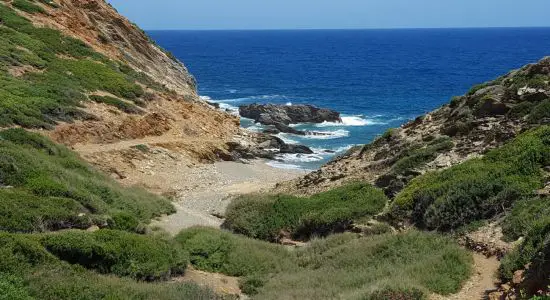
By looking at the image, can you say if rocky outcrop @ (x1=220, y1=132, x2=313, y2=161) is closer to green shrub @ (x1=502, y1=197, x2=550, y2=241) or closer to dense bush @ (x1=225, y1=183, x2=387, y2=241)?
dense bush @ (x1=225, y1=183, x2=387, y2=241)

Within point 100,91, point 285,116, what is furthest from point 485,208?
point 285,116

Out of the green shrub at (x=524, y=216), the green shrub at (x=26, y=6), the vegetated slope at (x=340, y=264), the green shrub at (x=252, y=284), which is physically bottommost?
the green shrub at (x=252, y=284)

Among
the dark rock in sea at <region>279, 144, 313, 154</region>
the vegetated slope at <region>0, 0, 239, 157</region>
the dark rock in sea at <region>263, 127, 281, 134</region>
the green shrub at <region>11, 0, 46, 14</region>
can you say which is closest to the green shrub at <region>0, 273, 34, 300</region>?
the vegetated slope at <region>0, 0, 239, 157</region>

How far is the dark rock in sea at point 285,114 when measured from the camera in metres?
62.4

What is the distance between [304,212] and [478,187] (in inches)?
256

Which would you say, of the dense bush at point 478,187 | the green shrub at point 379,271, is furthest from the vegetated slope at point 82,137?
the dense bush at point 478,187

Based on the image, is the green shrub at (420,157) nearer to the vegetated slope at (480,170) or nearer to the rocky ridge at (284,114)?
the vegetated slope at (480,170)

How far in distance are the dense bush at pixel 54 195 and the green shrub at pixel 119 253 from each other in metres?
1.95

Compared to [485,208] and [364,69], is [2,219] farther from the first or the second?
[364,69]

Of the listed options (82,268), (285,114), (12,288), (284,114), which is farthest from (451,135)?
(285,114)

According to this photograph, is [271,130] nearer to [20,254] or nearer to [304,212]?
[304,212]

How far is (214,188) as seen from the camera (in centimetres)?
3256

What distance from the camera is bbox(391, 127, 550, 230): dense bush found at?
17.7m

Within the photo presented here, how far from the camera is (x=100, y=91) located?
1609 inches
